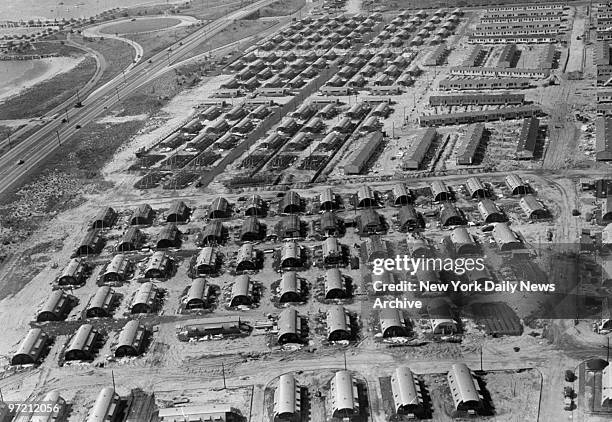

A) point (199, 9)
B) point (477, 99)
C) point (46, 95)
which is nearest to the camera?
point (477, 99)

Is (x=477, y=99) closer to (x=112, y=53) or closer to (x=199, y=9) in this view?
(x=112, y=53)

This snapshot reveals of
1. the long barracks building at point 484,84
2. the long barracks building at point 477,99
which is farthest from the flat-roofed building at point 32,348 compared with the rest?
the long barracks building at point 484,84

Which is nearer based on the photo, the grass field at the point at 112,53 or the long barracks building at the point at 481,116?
the long barracks building at the point at 481,116

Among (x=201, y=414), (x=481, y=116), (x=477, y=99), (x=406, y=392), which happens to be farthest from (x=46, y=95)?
(x=406, y=392)

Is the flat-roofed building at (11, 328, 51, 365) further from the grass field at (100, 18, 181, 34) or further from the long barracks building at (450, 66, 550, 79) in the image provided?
the grass field at (100, 18, 181, 34)

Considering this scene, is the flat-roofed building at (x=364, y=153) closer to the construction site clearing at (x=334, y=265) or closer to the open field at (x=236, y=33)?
the construction site clearing at (x=334, y=265)
